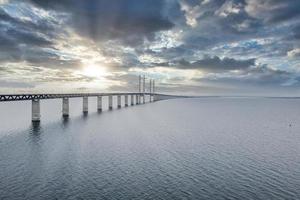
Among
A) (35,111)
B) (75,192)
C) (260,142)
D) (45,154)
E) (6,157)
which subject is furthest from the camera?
(35,111)

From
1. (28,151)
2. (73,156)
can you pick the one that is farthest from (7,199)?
(28,151)

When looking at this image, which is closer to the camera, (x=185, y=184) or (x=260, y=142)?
(x=185, y=184)

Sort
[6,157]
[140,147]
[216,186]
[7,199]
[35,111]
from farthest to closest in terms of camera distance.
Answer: [35,111] < [140,147] < [6,157] < [216,186] < [7,199]

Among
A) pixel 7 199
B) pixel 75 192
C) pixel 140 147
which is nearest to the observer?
pixel 7 199

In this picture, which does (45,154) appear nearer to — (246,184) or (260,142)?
(246,184)

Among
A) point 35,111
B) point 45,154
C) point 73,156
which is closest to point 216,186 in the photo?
point 73,156

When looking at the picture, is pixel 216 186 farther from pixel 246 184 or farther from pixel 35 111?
pixel 35 111

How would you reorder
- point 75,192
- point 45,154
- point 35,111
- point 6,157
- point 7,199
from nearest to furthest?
1. point 7,199
2. point 75,192
3. point 6,157
4. point 45,154
5. point 35,111

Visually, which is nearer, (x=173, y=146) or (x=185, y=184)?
(x=185, y=184)
